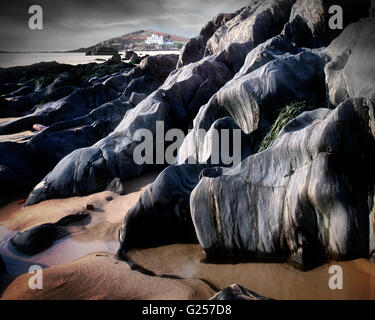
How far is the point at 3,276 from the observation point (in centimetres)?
511

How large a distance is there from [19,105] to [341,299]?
90.0 ft

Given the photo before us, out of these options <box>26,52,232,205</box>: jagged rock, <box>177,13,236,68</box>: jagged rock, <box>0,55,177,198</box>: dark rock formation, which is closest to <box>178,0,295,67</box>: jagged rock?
<box>177,13,236,68</box>: jagged rock

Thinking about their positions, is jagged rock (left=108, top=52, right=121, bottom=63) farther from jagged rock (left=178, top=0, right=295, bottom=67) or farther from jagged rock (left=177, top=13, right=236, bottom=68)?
jagged rock (left=178, top=0, right=295, bottom=67)

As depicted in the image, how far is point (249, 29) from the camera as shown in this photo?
15.3 metres

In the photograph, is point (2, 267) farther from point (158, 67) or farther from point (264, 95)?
point (158, 67)

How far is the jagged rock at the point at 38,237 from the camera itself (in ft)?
19.7

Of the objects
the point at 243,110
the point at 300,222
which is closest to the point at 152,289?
the point at 300,222

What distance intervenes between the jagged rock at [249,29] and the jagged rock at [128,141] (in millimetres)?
3711

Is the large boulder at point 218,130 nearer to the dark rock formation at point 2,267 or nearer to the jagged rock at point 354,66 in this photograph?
the jagged rock at point 354,66

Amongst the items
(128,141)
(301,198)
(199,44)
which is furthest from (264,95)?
(199,44)

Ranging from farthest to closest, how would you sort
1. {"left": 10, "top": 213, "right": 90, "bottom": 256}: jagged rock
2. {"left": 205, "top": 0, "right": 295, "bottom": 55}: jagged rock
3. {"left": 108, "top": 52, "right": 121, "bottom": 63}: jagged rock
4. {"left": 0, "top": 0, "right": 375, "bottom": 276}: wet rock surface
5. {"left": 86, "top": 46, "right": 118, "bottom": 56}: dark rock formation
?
{"left": 86, "top": 46, "right": 118, "bottom": 56}: dark rock formation < {"left": 108, "top": 52, "right": 121, "bottom": 63}: jagged rock < {"left": 205, "top": 0, "right": 295, "bottom": 55}: jagged rock < {"left": 10, "top": 213, "right": 90, "bottom": 256}: jagged rock < {"left": 0, "top": 0, "right": 375, "bottom": 276}: wet rock surface

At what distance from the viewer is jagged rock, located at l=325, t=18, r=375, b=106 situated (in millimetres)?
5047

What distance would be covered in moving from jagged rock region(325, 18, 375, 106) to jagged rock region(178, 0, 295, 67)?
25.2 feet

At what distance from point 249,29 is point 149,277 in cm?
1470
